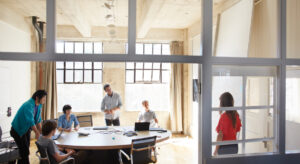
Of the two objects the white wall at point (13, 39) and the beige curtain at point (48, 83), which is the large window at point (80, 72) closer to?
the beige curtain at point (48, 83)

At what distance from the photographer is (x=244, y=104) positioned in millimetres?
2350

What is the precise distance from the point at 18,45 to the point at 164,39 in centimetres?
416

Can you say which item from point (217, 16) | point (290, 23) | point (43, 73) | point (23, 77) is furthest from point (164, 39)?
point (290, 23)

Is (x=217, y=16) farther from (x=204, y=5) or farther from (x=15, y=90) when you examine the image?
(x=15, y=90)

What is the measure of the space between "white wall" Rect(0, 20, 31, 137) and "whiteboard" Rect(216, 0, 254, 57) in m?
4.56

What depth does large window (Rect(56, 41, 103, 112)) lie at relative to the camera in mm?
7434

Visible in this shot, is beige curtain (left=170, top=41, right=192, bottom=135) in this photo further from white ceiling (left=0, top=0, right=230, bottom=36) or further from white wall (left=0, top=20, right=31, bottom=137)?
white wall (left=0, top=20, right=31, bottom=137)

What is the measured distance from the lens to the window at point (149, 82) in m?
7.62

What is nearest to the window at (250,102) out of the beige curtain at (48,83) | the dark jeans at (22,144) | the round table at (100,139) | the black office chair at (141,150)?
the black office chair at (141,150)

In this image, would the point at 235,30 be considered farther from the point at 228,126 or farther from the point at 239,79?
the point at 228,126

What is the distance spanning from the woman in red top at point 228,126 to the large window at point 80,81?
562 cm

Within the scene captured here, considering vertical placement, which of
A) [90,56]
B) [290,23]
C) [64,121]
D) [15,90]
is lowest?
[64,121]

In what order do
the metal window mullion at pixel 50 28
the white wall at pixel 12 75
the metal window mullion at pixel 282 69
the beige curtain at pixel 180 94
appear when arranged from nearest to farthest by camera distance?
the metal window mullion at pixel 50 28 → the metal window mullion at pixel 282 69 → the white wall at pixel 12 75 → the beige curtain at pixel 180 94

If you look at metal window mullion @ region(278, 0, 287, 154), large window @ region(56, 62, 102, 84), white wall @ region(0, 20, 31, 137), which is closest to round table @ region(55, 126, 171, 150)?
metal window mullion @ region(278, 0, 287, 154)
